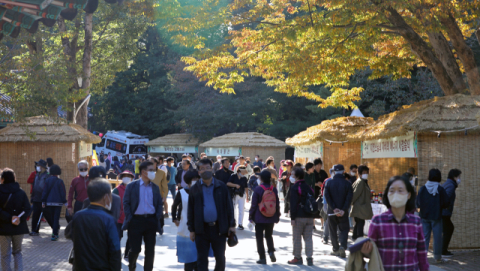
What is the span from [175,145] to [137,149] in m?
3.70

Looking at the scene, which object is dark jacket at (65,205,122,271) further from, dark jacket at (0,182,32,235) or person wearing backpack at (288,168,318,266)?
person wearing backpack at (288,168,318,266)

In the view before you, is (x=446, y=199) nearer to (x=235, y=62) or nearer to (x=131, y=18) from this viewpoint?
(x=235, y=62)

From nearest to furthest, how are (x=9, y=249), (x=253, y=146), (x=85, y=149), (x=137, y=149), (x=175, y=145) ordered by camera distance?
(x=9, y=249) → (x=85, y=149) → (x=253, y=146) → (x=175, y=145) → (x=137, y=149)

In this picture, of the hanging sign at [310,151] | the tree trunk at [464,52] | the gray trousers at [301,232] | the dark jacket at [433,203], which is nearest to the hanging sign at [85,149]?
the hanging sign at [310,151]

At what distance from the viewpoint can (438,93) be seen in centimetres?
2372

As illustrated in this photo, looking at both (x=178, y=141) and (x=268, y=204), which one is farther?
(x=178, y=141)

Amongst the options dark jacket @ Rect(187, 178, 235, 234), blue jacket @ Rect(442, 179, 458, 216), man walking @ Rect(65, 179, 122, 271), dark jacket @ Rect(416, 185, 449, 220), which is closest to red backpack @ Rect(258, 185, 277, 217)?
dark jacket @ Rect(187, 178, 235, 234)

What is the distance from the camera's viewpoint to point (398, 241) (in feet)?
13.3

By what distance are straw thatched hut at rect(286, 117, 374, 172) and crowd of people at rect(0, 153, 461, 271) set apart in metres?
3.46

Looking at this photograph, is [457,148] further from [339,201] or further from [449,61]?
[449,61]

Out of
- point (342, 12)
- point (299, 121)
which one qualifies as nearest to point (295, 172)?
point (342, 12)

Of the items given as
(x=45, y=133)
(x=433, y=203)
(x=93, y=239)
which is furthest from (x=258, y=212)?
(x=45, y=133)

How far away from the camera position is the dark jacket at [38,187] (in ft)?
39.5

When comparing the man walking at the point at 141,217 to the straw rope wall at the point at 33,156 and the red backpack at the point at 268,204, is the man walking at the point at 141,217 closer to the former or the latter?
the red backpack at the point at 268,204
